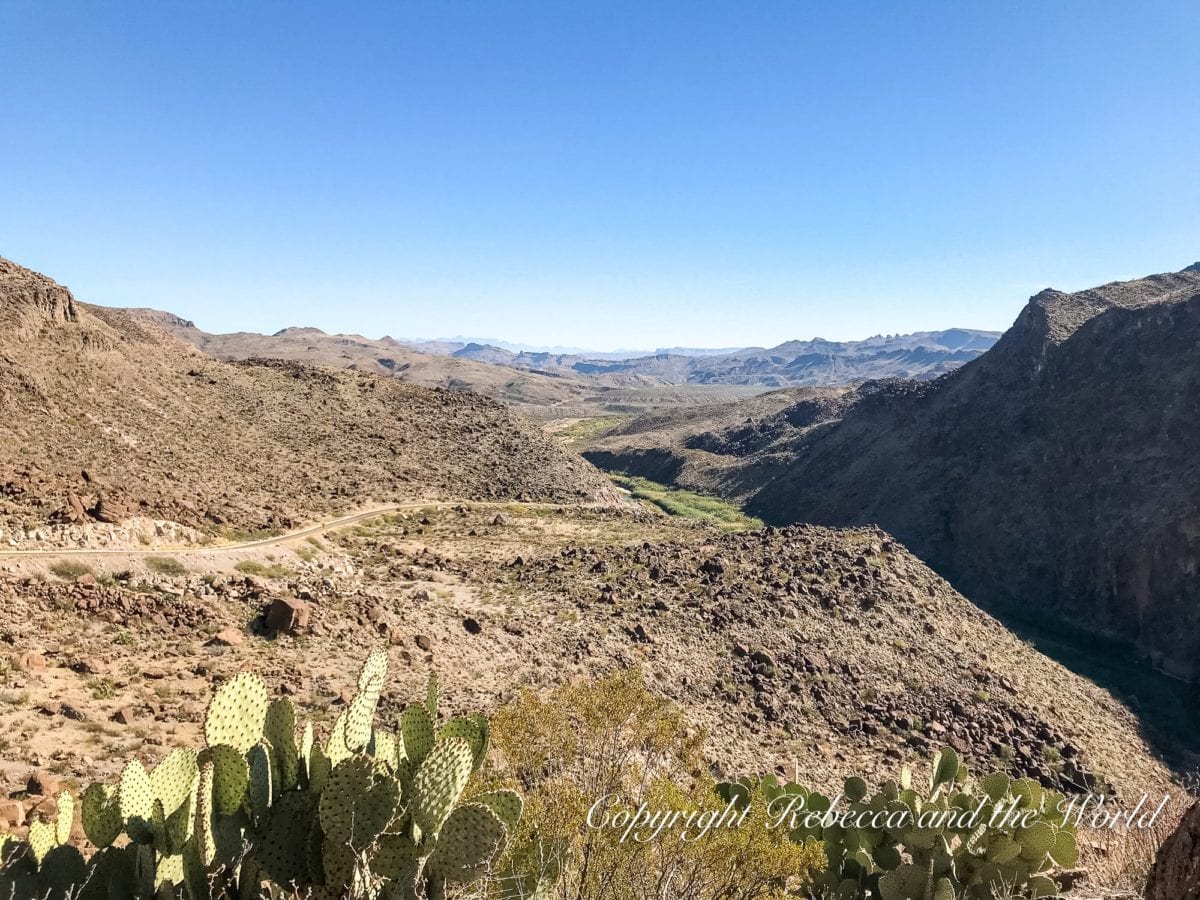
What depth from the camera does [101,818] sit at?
498 centimetres

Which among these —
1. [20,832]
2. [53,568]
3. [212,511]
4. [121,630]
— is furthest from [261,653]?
[212,511]

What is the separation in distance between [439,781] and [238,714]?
158cm

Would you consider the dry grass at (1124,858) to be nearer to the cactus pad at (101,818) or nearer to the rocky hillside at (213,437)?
the cactus pad at (101,818)

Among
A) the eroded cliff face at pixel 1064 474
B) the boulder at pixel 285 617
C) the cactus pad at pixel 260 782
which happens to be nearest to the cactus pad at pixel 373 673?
the cactus pad at pixel 260 782

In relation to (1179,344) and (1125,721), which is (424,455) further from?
(1179,344)

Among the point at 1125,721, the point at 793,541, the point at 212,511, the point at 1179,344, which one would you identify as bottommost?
the point at 1125,721

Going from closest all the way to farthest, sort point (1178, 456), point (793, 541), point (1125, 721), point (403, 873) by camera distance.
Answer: point (403, 873), point (1125, 721), point (793, 541), point (1178, 456)

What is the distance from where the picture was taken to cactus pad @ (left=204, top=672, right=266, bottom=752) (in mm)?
4922

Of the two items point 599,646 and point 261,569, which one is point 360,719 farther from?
point 261,569

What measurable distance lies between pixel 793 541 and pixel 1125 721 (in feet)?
43.6

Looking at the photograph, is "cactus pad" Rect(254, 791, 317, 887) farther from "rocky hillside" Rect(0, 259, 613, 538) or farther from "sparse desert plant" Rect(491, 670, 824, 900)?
"rocky hillside" Rect(0, 259, 613, 538)

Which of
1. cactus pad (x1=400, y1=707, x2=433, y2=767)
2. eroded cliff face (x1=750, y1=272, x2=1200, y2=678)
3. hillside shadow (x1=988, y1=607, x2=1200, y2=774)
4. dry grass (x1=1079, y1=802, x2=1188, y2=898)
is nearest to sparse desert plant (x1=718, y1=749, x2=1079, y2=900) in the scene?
dry grass (x1=1079, y1=802, x2=1188, y2=898)

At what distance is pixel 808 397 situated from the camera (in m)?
108

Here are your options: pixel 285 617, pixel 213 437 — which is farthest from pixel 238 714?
pixel 213 437
